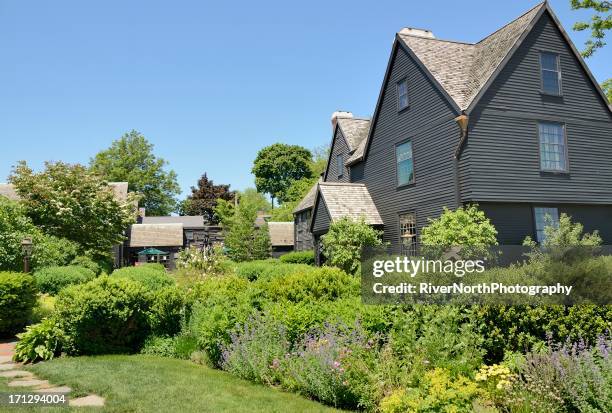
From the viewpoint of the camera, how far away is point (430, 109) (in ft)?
64.1

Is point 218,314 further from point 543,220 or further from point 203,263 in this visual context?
point 543,220

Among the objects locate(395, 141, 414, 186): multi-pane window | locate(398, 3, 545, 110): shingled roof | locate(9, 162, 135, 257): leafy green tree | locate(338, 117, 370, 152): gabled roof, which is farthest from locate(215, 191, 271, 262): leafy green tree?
locate(398, 3, 545, 110): shingled roof

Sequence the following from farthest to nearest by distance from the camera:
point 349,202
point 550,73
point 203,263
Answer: point 349,202
point 203,263
point 550,73

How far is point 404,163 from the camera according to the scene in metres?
21.5

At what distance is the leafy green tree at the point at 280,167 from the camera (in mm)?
79375

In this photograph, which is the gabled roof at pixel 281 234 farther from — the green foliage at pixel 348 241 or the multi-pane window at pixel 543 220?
the multi-pane window at pixel 543 220

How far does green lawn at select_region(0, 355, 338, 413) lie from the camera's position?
20.8 feet

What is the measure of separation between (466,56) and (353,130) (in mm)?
10274

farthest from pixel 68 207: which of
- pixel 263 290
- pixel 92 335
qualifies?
pixel 263 290

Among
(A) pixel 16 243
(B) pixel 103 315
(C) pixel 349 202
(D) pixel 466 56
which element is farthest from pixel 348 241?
(A) pixel 16 243

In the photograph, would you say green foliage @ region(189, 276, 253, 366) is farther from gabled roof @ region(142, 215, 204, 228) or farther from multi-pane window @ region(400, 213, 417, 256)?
gabled roof @ region(142, 215, 204, 228)

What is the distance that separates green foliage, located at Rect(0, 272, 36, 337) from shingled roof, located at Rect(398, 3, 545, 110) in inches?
601

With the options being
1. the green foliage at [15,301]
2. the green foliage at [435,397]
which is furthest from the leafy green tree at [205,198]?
the green foliage at [435,397]

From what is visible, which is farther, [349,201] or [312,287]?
[349,201]
